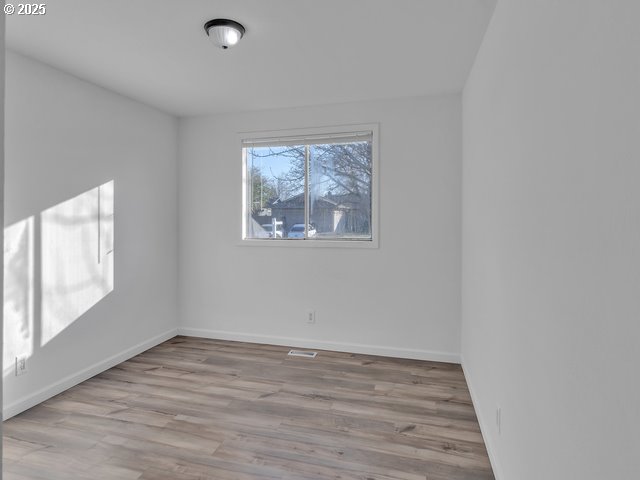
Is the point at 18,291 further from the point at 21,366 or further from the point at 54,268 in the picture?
the point at 21,366

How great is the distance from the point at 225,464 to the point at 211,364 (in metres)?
1.54

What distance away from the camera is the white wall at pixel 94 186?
2656 millimetres

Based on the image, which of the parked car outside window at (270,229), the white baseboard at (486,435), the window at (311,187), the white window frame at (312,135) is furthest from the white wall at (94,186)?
the white baseboard at (486,435)

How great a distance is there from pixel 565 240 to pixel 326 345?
10.1 feet

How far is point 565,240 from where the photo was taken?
113cm

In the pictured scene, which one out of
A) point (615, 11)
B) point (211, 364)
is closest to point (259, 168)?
point (211, 364)

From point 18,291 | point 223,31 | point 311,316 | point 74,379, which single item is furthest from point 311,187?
point 74,379

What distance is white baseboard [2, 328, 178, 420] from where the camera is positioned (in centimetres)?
262

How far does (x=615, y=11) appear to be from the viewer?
84 centimetres

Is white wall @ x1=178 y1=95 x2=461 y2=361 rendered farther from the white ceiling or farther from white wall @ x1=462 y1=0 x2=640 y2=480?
white wall @ x1=462 y1=0 x2=640 y2=480

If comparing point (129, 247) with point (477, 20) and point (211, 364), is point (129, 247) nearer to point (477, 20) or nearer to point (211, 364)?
point (211, 364)

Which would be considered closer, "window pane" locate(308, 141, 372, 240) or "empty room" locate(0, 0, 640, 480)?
"empty room" locate(0, 0, 640, 480)

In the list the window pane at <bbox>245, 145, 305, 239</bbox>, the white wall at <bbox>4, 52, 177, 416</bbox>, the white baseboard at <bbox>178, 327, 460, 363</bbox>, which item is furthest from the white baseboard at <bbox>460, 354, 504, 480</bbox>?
the white wall at <bbox>4, 52, 177, 416</bbox>

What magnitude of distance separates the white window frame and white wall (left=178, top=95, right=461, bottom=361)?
59 mm
